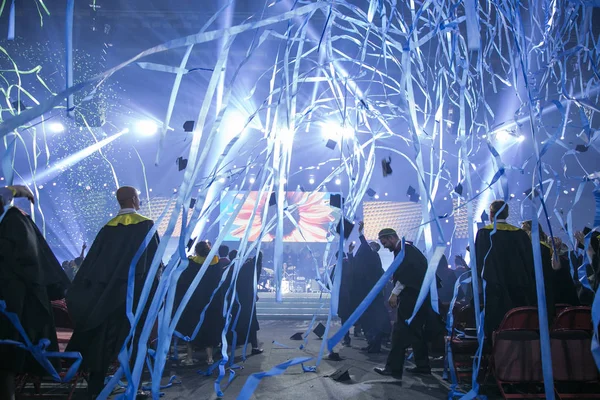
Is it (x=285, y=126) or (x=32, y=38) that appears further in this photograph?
(x=32, y=38)

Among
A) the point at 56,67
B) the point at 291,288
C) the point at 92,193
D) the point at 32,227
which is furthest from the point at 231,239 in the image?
the point at 32,227

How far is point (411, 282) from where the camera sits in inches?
169

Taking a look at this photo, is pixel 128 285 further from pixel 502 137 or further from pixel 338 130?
pixel 502 137

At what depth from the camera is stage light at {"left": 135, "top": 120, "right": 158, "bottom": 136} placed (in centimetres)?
1325

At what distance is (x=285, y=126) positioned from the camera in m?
1.79

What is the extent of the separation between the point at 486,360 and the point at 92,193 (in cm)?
1515

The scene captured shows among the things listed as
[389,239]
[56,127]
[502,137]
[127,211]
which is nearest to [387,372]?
[389,239]

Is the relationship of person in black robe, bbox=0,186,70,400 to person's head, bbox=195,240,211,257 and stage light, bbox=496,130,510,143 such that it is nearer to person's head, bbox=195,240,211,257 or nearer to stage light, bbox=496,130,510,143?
person's head, bbox=195,240,211,257

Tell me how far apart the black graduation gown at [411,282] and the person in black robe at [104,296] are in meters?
2.64

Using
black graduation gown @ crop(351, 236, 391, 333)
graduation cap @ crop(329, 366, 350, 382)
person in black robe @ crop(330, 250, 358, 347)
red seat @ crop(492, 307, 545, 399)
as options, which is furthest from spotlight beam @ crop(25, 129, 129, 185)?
red seat @ crop(492, 307, 545, 399)

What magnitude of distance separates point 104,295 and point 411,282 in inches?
119

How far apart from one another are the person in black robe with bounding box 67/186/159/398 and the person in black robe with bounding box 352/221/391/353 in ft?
12.2

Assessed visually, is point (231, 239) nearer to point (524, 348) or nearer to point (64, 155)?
point (64, 155)

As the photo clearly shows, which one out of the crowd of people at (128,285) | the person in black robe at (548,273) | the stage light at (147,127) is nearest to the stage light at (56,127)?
the stage light at (147,127)
